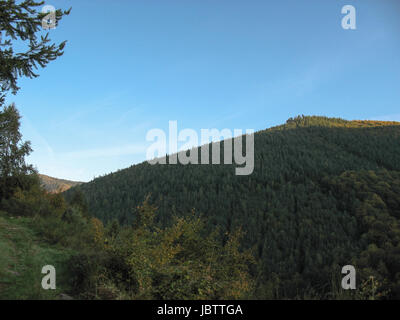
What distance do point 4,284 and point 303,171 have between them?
55.2 meters

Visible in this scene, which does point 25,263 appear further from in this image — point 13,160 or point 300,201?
point 300,201

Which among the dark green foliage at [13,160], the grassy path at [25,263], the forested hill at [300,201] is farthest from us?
the forested hill at [300,201]

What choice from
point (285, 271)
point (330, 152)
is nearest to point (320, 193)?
point (285, 271)

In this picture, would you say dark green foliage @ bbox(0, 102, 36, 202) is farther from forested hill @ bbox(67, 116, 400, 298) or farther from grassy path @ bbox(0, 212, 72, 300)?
forested hill @ bbox(67, 116, 400, 298)

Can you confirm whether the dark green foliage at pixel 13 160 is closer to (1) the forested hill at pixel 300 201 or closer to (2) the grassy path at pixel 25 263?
(2) the grassy path at pixel 25 263

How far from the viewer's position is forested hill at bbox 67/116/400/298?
24609 millimetres

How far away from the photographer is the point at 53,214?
34.0ft

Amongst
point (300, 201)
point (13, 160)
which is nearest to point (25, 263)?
point (13, 160)

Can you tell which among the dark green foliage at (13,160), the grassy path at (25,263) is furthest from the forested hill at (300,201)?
the dark green foliage at (13,160)

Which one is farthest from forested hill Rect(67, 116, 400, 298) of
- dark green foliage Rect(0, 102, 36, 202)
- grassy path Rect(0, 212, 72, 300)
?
dark green foliage Rect(0, 102, 36, 202)

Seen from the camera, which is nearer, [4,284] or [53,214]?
[4,284]

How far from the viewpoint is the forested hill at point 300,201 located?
24609mm

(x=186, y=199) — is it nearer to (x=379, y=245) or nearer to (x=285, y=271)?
(x=285, y=271)

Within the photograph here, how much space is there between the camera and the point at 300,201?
136ft
